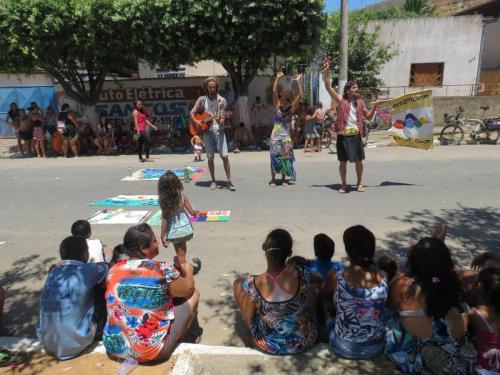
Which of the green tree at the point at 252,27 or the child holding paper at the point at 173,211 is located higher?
the green tree at the point at 252,27

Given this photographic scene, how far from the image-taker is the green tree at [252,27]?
35.4ft

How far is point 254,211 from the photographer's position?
6.26 meters

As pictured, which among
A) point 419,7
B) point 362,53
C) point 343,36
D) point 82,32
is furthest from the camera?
point 419,7

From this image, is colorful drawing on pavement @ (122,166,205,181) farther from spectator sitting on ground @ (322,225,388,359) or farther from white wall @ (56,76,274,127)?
spectator sitting on ground @ (322,225,388,359)

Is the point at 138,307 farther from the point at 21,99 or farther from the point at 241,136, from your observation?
the point at 21,99

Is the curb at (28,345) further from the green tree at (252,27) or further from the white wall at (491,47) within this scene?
the white wall at (491,47)

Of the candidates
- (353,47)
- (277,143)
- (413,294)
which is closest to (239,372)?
(413,294)

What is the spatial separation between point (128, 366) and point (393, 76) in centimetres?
2089

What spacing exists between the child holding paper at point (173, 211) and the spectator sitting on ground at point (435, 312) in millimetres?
2234

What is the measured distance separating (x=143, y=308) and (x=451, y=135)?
1195 centimetres

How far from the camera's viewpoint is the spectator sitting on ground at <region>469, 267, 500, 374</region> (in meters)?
2.30

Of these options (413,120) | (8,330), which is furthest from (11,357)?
(413,120)

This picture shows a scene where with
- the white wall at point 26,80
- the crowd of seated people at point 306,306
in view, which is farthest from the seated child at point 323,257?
the white wall at point 26,80

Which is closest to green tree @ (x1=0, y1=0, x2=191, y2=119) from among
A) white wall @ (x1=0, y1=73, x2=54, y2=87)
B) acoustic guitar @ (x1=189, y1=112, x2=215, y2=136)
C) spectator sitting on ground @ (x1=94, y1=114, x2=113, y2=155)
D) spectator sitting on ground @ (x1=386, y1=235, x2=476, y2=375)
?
spectator sitting on ground @ (x1=94, y1=114, x2=113, y2=155)
